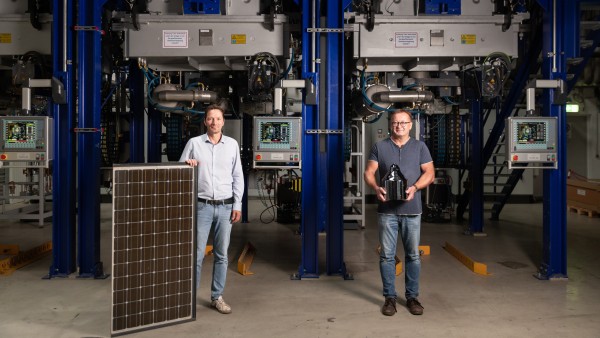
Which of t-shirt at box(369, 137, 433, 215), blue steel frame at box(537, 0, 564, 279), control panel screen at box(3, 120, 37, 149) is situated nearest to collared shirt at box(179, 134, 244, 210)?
t-shirt at box(369, 137, 433, 215)

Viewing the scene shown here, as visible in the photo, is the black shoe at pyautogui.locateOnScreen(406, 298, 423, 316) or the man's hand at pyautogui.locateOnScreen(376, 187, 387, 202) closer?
the man's hand at pyautogui.locateOnScreen(376, 187, 387, 202)

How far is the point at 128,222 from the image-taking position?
3453 millimetres

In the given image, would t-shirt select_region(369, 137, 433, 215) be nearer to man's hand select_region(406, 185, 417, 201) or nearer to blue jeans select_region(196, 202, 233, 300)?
man's hand select_region(406, 185, 417, 201)

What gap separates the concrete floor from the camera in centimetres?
373

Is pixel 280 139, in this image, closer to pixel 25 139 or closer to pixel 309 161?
pixel 309 161

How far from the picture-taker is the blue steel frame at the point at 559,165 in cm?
518

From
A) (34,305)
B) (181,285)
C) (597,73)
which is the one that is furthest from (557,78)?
(597,73)

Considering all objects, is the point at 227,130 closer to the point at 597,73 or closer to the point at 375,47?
the point at 375,47

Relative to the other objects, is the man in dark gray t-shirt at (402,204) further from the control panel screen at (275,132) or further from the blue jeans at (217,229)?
the blue jeans at (217,229)

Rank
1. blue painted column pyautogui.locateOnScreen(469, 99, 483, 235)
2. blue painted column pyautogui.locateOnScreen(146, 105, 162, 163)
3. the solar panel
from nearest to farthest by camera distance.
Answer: the solar panel < blue painted column pyautogui.locateOnScreen(146, 105, 162, 163) < blue painted column pyautogui.locateOnScreen(469, 99, 483, 235)

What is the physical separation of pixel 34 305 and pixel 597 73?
13301mm

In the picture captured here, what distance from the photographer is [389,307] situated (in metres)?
4.08

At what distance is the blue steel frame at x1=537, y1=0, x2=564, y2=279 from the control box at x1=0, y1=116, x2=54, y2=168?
5.54 m

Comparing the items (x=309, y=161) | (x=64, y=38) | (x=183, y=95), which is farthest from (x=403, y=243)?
(x=64, y=38)
